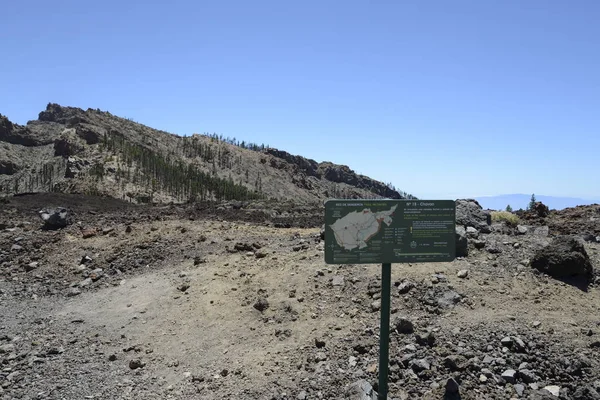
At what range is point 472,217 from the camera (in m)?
11.9

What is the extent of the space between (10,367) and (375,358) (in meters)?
6.11

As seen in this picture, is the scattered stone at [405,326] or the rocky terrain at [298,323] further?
the scattered stone at [405,326]

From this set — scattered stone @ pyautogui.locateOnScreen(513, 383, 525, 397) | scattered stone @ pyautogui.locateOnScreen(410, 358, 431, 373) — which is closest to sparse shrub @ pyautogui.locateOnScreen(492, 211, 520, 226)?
scattered stone @ pyautogui.locateOnScreen(513, 383, 525, 397)

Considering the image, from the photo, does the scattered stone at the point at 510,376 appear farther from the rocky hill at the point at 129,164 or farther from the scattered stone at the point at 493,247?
the rocky hill at the point at 129,164

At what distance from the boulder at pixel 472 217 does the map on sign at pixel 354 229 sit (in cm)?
663

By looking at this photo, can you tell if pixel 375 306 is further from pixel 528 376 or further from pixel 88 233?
pixel 88 233

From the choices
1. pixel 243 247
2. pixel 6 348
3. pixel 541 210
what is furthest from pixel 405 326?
pixel 541 210

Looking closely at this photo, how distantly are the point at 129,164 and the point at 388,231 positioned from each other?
62989 millimetres

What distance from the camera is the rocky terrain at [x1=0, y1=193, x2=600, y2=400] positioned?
640cm

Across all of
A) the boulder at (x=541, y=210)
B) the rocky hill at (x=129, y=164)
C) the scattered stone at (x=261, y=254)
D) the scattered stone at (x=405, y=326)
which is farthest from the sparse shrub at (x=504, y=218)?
the rocky hill at (x=129, y=164)

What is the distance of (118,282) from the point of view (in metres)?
11.7

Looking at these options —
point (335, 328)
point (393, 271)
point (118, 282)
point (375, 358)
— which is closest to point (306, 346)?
point (335, 328)

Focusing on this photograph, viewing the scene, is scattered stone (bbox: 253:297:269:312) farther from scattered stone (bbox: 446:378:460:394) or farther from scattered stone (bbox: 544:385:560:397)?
scattered stone (bbox: 544:385:560:397)

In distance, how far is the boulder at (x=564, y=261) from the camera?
29.3ft
